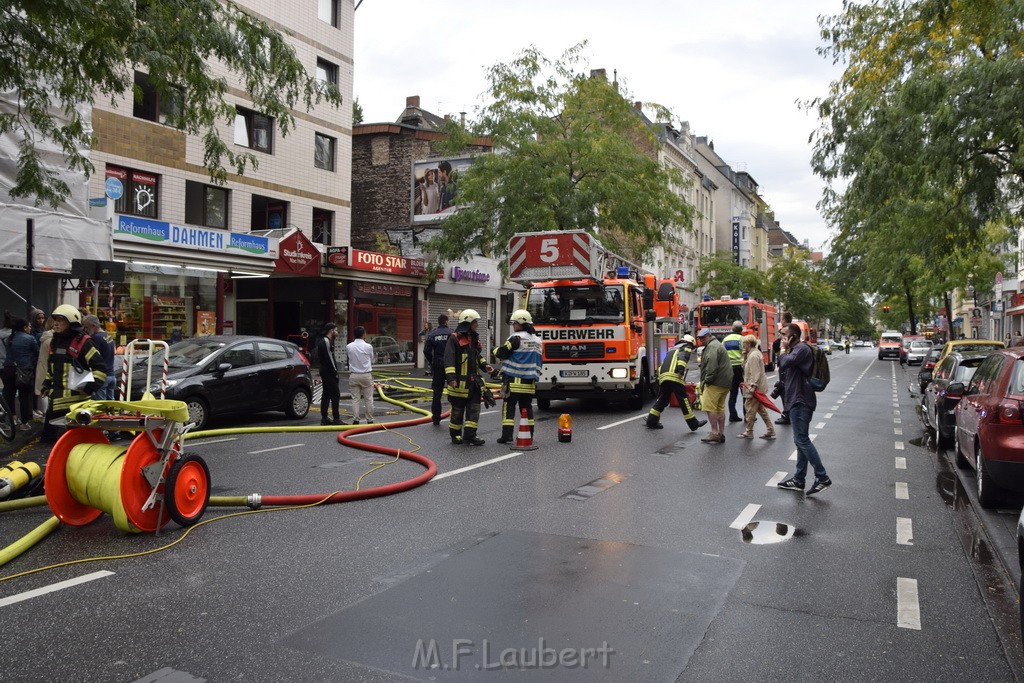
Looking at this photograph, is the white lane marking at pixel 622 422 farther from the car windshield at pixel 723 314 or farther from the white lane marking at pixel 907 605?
the car windshield at pixel 723 314

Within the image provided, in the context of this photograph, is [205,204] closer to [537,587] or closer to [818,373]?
[818,373]

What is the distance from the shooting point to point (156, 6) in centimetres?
1027

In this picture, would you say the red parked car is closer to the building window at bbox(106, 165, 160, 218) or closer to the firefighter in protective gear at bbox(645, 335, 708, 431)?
the firefighter in protective gear at bbox(645, 335, 708, 431)

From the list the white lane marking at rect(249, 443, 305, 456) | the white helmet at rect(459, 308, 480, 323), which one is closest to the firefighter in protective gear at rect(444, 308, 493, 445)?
the white helmet at rect(459, 308, 480, 323)

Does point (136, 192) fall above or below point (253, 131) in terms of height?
below

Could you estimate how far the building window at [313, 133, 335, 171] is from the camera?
2688cm

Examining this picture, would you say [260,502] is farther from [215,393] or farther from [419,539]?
[215,393]

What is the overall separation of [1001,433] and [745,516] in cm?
233

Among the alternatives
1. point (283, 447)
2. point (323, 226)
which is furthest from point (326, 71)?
point (283, 447)

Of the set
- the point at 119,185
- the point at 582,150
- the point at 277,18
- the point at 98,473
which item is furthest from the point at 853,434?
the point at 277,18

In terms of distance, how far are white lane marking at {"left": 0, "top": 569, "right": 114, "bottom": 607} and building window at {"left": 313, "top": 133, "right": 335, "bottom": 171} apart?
2289 cm

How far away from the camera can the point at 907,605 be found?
15.5 ft

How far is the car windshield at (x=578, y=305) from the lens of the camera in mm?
15508

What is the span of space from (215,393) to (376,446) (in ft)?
12.3
